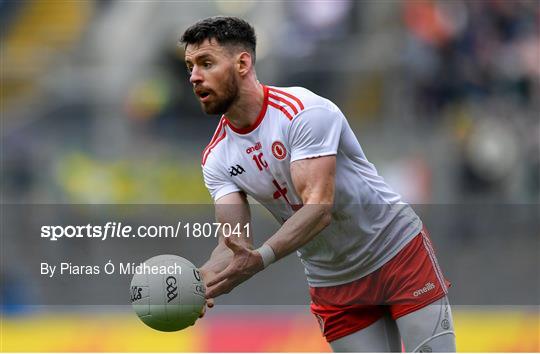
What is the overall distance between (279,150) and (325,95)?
956cm

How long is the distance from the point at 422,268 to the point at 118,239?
7757mm

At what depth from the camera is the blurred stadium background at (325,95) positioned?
14.1 m

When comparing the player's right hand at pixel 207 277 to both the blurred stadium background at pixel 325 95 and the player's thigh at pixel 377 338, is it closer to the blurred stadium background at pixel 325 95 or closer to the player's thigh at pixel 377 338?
the player's thigh at pixel 377 338

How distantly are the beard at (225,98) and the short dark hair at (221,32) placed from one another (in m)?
0.20

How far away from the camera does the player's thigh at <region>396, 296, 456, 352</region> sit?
611 cm

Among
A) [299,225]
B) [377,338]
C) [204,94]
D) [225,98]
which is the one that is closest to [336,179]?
[299,225]

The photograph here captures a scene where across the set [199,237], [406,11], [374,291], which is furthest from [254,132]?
[406,11]

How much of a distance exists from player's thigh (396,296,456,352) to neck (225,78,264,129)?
1431 millimetres

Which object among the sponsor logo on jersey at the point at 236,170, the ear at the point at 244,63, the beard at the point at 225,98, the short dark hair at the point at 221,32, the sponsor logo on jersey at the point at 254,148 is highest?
the short dark hair at the point at 221,32

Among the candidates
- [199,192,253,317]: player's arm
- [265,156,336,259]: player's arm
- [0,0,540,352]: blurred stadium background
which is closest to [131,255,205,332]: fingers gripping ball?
[199,192,253,317]: player's arm

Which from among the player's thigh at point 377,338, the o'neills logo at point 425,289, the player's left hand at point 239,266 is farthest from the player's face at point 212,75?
the player's thigh at point 377,338

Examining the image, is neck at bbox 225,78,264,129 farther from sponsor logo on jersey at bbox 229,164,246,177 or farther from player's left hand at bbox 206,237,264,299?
player's left hand at bbox 206,237,264,299

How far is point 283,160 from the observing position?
5879mm

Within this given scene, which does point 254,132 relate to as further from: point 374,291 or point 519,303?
point 519,303
